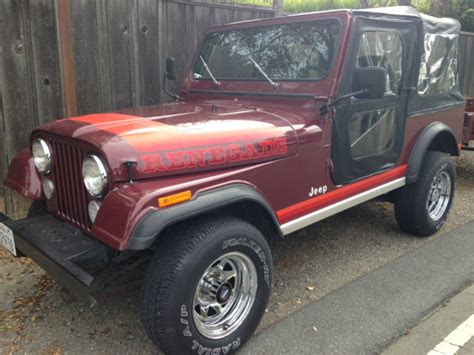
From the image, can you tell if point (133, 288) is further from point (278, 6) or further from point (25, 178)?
point (278, 6)

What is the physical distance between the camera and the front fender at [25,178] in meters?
2.87

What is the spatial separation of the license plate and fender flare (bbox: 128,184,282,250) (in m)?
1.02

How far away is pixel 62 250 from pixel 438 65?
3.75 m

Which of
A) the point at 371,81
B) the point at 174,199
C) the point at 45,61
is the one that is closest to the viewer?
the point at 174,199

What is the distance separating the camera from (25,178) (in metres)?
2.93

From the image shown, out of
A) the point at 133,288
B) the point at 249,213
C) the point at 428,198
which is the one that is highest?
the point at 249,213

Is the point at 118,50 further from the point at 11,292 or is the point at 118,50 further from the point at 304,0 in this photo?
the point at 304,0

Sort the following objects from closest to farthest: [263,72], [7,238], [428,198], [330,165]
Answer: [7,238] < [330,165] < [263,72] < [428,198]

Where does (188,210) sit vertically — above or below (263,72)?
below

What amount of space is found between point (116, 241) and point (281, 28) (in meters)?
2.26

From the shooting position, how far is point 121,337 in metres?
2.73

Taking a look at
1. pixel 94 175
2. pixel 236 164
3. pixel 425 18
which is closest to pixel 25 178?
pixel 94 175

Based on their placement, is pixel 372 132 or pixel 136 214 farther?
pixel 372 132

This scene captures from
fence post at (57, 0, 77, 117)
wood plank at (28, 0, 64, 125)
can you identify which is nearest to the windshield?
fence post at (57, 0, 77, 117)
